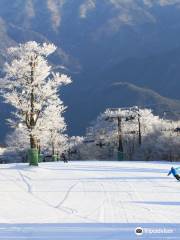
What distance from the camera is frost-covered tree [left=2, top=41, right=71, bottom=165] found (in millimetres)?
44344

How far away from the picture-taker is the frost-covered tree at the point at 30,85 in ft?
145

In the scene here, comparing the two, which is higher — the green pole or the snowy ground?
the green pole

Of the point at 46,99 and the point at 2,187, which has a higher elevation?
the point at 46,99

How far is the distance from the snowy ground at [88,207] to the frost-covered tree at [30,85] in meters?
13.7

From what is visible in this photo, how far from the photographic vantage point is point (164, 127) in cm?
13912

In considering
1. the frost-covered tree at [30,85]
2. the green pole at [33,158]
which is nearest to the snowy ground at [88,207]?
the green pole at [33,158]

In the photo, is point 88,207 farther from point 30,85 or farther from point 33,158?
point 30,85

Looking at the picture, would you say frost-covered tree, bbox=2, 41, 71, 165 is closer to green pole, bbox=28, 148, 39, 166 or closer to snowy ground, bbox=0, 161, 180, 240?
green pole, bbox=28, 148, 39, 166

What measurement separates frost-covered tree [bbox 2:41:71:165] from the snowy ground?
13.7 metres

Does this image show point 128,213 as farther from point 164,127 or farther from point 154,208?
point 164,127

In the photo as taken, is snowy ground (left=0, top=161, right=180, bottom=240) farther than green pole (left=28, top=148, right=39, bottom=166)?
No

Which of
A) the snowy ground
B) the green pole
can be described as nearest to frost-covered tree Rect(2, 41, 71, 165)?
the green pole
